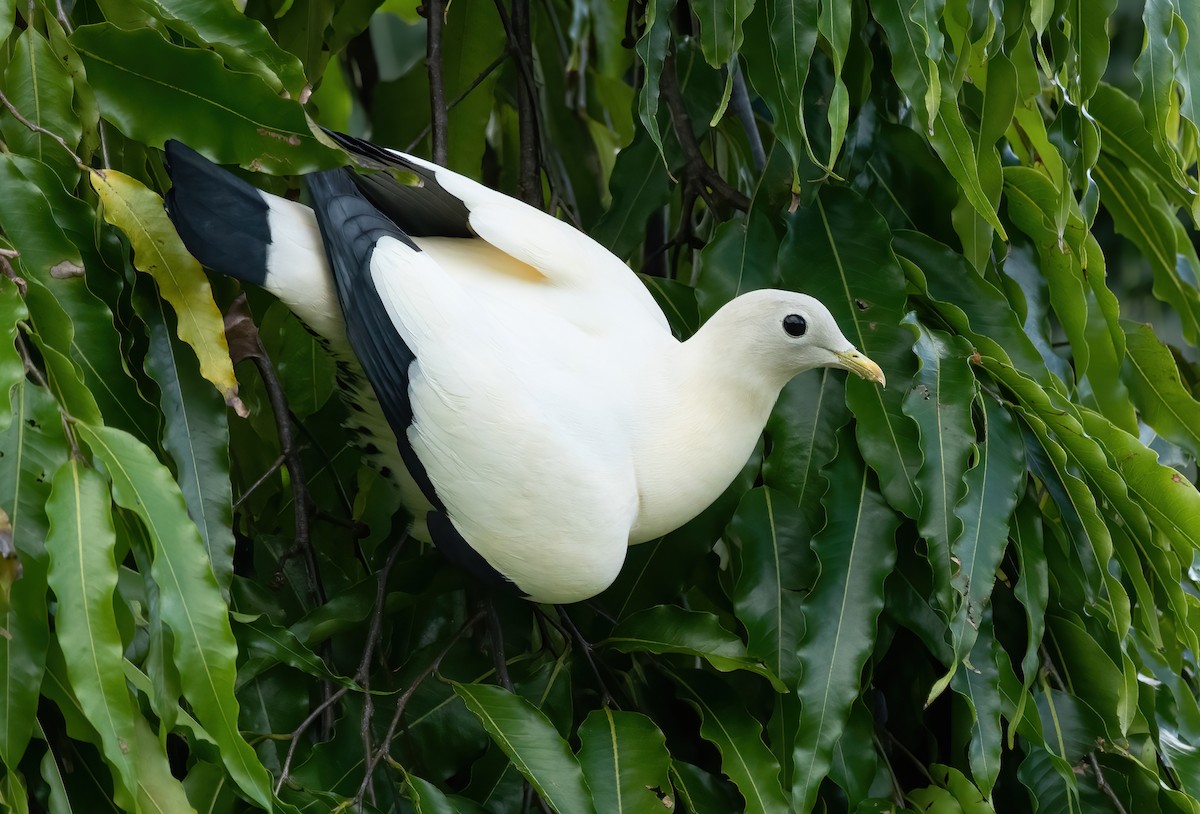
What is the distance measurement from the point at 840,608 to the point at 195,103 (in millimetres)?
610

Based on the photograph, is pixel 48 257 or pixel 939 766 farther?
pixel 939 766

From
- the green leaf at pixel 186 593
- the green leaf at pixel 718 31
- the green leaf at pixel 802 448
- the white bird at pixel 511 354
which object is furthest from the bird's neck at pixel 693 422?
the green leaf at pixel 186 593

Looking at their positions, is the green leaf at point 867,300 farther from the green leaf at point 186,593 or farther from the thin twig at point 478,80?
the green leaf at point 186,593

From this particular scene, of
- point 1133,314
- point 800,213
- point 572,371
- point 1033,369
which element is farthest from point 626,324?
point 1133,314

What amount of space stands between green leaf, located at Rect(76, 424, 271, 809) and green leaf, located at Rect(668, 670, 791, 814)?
1.22 ft

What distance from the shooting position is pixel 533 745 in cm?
89

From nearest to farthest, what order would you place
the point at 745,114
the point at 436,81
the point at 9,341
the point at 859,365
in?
1. the point at 9,341
2. the point at 859,365
3. the point at 436,81
4. the point at 745,114

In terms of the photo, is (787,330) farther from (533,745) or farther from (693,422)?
(533,745)

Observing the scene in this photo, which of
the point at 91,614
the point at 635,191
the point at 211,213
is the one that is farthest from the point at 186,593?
the point at 635,191

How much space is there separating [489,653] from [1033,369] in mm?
539

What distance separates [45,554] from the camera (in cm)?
73

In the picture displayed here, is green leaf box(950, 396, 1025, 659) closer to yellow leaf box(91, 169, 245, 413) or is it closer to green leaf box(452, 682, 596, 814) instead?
green leaf box(452, 682, 596, 814)

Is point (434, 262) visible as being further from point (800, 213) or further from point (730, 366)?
point (800, 213)

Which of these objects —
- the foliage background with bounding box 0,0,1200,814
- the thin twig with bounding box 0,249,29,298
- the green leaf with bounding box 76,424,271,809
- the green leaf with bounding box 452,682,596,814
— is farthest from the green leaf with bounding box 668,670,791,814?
the thin twig with bounding box 0,249,29,298
